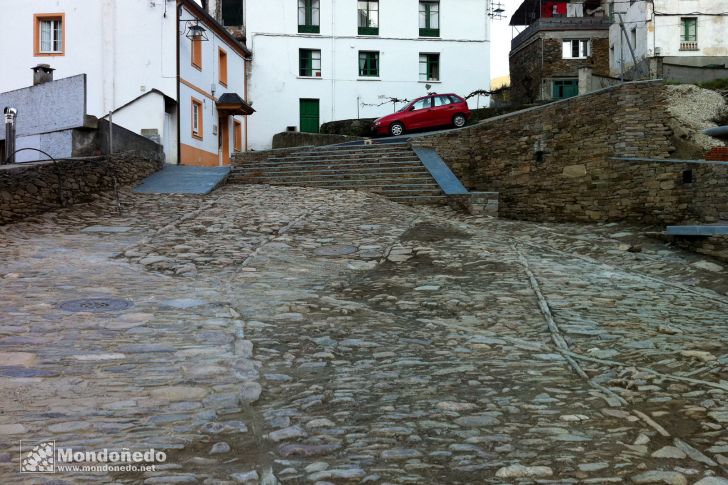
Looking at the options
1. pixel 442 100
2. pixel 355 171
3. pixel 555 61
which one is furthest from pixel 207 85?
pixel 555 61

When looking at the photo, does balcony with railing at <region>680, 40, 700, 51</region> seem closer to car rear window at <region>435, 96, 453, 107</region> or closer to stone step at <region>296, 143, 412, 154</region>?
car rear window at <region>435, 96, 453, 107</region>

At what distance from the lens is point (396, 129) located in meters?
26.3

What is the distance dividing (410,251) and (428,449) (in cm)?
674

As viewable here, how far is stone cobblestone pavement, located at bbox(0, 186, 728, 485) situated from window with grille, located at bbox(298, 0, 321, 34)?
26468 mm

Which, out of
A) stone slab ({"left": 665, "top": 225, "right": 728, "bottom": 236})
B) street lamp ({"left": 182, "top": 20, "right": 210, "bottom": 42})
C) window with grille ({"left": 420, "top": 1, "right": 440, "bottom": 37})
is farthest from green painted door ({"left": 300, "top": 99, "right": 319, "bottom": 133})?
stone slab ({"left": 665, "top": 225, "right": 728, "bottom": 236})

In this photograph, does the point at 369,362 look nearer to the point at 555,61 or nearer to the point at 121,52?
the point at 121,52

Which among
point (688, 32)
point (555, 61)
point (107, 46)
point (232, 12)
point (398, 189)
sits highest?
point (232, 12)

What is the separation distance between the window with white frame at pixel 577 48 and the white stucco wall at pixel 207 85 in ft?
62.0

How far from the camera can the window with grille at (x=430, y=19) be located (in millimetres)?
35719

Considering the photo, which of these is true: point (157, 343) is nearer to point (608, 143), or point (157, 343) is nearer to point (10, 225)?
point (10, 225)

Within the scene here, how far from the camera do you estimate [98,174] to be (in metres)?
15.3

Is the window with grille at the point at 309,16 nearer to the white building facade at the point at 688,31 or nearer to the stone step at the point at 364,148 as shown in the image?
the white building facade at the point at 688,31

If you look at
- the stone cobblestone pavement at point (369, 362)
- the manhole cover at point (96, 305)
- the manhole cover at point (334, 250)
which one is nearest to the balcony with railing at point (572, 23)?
the stone cobblestone pavement at point (369, 362)

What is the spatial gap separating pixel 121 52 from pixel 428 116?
11.4 m
